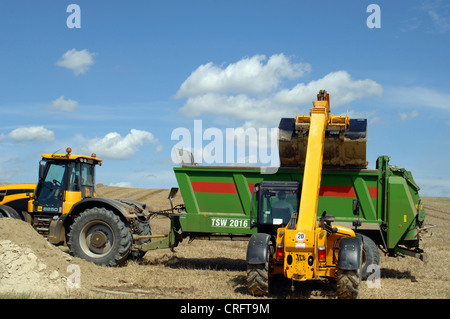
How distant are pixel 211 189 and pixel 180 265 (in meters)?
2.28

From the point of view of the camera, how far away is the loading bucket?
11.1m

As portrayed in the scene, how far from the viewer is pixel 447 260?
559 inches

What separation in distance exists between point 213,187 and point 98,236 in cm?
313

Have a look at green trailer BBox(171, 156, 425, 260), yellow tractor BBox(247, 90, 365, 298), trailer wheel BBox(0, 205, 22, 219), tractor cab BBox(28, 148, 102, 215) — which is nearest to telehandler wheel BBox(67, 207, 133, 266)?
tractor cab BBox(28, 148, 102, 215)

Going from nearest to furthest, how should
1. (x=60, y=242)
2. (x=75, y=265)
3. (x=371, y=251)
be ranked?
(x=75, y=265) < (x=371, y=251) < (x=60, y=242)

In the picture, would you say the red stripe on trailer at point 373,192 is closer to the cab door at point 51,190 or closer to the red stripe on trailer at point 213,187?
the red stripe on trailer at point 213,187

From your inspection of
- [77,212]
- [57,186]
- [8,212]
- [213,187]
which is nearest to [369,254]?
[213,187]

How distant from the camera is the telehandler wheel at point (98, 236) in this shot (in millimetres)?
11852

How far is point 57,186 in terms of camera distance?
502 inches

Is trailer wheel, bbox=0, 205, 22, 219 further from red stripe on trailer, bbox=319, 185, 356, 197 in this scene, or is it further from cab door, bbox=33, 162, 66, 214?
red stripe on trailer, bbox=319, 185, 356, 197

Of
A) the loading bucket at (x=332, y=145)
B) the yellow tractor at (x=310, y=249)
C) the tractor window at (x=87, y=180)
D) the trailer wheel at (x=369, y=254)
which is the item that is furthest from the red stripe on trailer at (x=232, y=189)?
the tractor window at (x=87, y=180)

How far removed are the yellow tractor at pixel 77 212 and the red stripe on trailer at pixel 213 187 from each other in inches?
70.0
